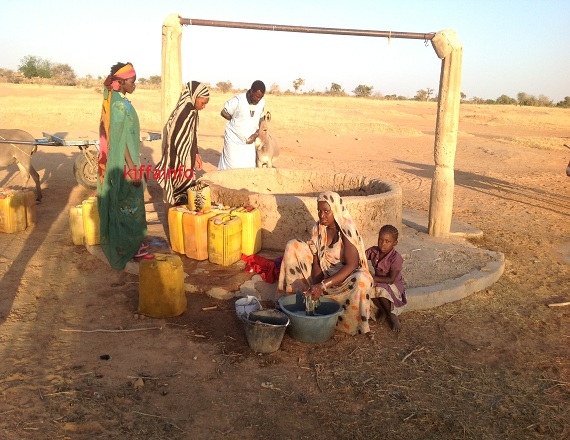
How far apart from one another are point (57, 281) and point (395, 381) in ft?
11.7

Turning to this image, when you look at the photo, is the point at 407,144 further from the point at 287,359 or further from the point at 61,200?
the point at 287,359

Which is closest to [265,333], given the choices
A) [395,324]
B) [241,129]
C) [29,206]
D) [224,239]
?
[395,324]

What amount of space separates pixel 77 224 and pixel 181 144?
1.57 meters

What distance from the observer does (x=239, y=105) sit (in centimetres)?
777

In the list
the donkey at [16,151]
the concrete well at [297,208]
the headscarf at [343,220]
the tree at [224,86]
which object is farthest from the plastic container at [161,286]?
the tree at [224,86]

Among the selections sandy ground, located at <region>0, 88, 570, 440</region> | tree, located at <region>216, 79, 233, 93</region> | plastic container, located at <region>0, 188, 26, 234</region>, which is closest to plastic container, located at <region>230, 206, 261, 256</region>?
sandy ground, located at <region>0, 88, 570, 440</region>

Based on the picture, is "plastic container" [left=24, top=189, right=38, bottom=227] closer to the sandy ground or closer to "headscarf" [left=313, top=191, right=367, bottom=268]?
the sandy ground

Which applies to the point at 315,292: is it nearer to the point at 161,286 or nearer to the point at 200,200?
the point at 161,286

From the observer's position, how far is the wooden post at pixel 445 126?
21.5 feet

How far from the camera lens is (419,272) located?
582 cm

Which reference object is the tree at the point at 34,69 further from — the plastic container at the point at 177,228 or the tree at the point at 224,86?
the plastic container at the point at 177,228

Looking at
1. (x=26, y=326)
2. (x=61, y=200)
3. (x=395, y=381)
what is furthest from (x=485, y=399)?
(x=61, y=200)

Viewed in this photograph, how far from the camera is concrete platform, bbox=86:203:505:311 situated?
536 cm

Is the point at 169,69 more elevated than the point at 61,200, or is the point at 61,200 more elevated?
the point at 169,69
